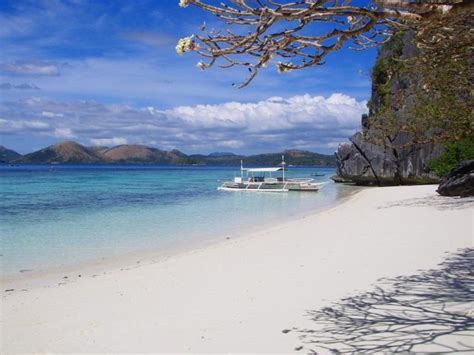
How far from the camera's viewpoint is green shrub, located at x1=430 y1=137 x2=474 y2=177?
2728 cm

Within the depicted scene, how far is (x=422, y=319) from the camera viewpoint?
16.6 ft

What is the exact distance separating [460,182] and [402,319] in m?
16.7

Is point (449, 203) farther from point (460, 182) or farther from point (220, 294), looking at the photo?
point (220, 294)

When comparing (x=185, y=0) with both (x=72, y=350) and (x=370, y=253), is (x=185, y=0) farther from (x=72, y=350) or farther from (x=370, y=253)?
(x=370, y=253)

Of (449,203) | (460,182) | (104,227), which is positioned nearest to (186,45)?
(104,227)

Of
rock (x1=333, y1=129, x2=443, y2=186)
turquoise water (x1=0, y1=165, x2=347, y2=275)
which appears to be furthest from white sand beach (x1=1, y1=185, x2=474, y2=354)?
rock (x1=333, y1=129, x2=443, y2=186)

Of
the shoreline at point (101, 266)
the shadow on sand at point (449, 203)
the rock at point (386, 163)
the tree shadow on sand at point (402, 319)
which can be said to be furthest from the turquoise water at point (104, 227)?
the rock at point (386, 163)

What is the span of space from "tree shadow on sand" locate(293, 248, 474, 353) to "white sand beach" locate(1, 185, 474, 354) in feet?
0.86

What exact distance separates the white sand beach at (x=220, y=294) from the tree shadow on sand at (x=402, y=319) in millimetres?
262

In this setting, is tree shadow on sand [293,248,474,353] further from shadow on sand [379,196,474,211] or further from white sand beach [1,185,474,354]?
shadow on sand [379,196,474,211]

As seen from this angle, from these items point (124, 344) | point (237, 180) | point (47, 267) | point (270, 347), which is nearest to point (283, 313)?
point (270, 347)

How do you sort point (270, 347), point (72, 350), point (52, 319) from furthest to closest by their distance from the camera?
point (52, 319) < point (72, 350) < point (270, 347)

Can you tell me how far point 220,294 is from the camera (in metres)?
6.98

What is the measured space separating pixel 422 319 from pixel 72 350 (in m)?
3.78
